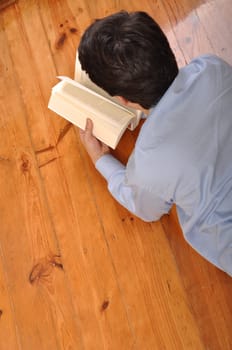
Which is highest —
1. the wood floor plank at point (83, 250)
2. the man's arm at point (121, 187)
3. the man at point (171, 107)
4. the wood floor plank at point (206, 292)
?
the man at point (171, 107)

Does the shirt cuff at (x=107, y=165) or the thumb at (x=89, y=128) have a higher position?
the thumb at (x=89, y=128)

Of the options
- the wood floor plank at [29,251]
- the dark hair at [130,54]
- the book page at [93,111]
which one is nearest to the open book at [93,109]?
the book page at [93,111]

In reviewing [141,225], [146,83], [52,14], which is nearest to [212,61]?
[146,83]

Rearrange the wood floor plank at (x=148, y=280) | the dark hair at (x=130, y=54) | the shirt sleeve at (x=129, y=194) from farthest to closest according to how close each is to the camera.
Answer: the wood floor plank at (x=148, y=280)
the shirt sleeve at (x=129, y=194)
the dark hair at (x=130, y=54)

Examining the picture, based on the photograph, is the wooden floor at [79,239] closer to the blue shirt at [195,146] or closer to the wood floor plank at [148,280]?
the wood floor plank at [148,280]

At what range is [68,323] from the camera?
1.03 metres

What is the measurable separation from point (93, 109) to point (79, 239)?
36 centimetres

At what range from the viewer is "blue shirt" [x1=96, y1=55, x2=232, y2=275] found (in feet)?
2.40

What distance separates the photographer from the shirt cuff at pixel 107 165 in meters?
1.06

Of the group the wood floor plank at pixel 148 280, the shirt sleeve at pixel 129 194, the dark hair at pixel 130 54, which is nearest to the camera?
the dark hair at pixel 130 54

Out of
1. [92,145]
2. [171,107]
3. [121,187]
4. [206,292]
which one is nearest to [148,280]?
[206,292]

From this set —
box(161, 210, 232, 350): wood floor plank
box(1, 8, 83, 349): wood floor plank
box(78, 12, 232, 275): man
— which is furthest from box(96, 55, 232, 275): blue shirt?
box(1, 8, 83, 349): wood floor plank

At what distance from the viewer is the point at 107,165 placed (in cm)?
107

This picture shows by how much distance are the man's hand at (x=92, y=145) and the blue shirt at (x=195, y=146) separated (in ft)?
0.95
